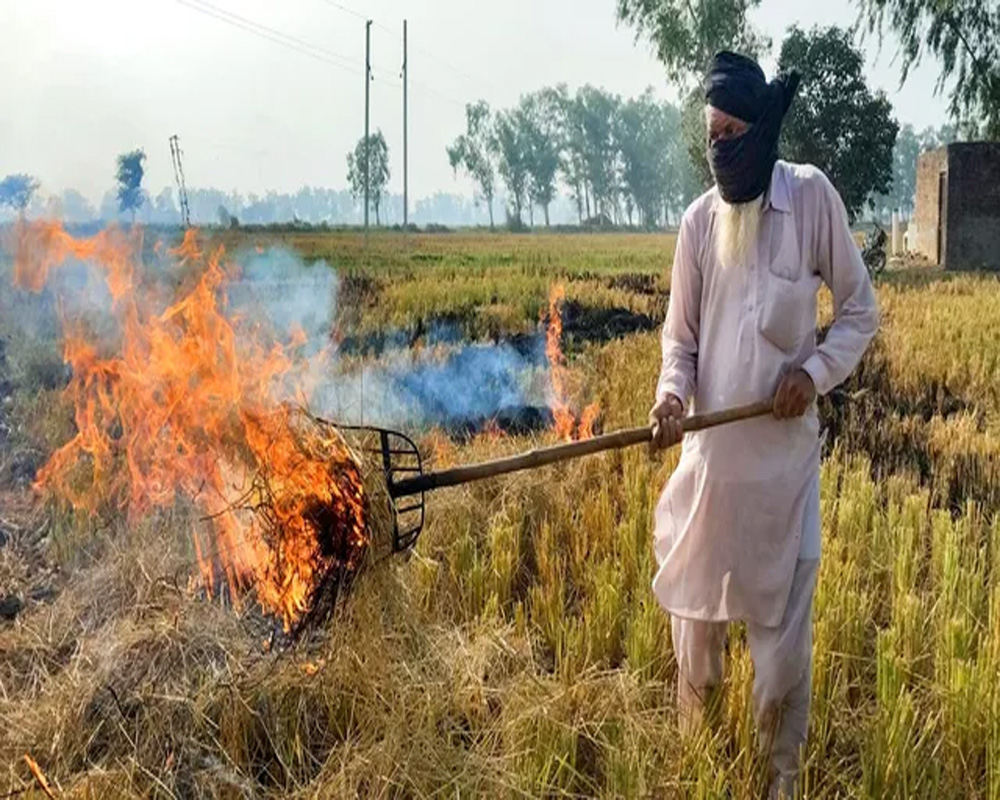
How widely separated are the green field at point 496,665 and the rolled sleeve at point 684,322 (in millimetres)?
974

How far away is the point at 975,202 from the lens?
79.4 ft

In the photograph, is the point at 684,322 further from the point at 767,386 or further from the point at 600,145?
the point at 600,145

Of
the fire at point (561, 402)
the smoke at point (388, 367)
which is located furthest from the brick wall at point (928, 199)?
the smoke at point (388, 367)

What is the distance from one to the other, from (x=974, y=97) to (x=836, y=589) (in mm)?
27167

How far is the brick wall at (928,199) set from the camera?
25533mm

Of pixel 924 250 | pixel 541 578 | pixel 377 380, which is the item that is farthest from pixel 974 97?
pixel 541 578

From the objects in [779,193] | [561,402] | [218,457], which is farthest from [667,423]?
[561,402]

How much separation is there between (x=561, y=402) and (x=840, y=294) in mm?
5186

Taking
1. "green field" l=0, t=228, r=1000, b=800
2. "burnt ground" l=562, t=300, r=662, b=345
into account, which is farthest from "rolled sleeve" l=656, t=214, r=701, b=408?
"burnt ground" l=562, t=300, r=662, b=345

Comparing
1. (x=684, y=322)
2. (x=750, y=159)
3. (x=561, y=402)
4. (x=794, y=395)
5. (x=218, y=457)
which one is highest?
(x=750, y=159)

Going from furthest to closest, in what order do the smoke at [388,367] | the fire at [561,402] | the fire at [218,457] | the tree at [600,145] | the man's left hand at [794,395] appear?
the tree at [600,145] → the smoke at [388,367] → the fire at [561,402] → the fire at [218,457] → the man's left hand at [794,395]

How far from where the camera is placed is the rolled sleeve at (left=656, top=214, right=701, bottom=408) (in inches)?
113

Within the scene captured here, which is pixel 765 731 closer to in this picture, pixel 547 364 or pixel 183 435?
pixel 183 435

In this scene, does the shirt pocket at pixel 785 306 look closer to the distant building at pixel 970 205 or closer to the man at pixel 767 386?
the man at pixel 767 386
